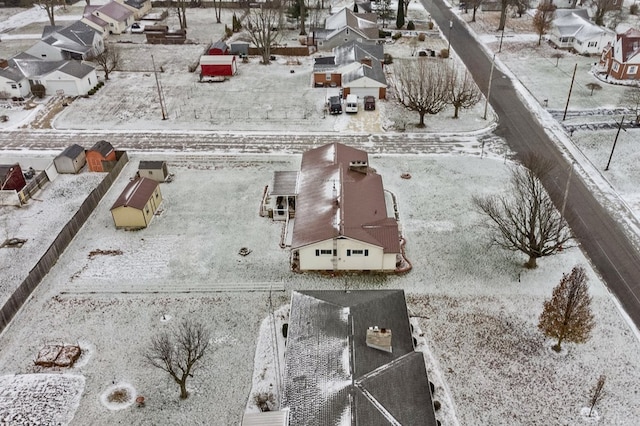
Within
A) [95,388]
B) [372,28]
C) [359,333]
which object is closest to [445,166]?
[359,333]

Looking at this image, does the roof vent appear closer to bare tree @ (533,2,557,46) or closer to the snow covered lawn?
the snow covered lawn

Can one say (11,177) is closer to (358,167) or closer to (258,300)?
(258,300)

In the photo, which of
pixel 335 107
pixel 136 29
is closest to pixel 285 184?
pixel 335 107

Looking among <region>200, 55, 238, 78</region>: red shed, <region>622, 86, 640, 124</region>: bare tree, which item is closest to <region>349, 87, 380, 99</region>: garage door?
<region>200, 55, 238, 78</region>: red shed

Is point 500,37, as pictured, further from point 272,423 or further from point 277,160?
point 272,423

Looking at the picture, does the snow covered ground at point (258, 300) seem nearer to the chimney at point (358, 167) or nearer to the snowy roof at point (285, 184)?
the snowy roof at point (285, 184)

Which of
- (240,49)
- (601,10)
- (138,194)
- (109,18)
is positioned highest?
(601,10)
